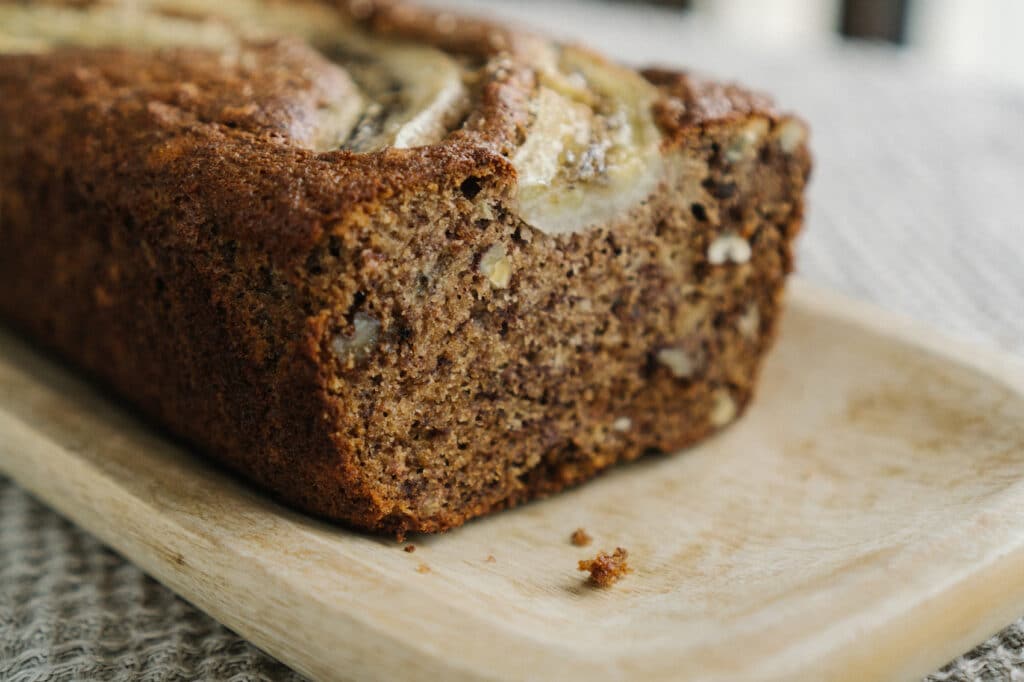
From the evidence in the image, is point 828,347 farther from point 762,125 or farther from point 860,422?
point 762,125

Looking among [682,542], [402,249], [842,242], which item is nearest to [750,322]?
[682,542]

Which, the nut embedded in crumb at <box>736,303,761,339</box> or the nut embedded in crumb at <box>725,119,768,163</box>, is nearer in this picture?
the nut embedded in crumb at <box>725,119,768,163</box>

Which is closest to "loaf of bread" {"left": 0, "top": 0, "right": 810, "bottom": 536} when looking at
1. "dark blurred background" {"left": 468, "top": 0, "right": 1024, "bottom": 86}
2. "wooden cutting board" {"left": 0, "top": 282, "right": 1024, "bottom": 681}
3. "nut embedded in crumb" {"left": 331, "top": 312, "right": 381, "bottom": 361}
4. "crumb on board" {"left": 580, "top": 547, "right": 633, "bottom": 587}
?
"nut embedded in crumb" {"left": 331, "top": 312, "right": 381, "bottom": 361}

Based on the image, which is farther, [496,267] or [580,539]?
[580,539]

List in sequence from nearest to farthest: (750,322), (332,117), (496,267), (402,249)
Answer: (402,249) → (496,267) → (332,117) → (750,322)

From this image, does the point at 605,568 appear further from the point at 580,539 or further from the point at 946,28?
the point at 946,28

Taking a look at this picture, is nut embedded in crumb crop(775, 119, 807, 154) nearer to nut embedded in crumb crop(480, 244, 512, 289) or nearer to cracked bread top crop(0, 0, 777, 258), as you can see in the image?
cracked bread top crop(0, 0, 777, 258)

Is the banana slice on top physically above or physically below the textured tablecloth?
above

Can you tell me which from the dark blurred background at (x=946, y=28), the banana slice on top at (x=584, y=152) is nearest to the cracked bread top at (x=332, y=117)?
the banana slice on top at (x=584, y=152)
